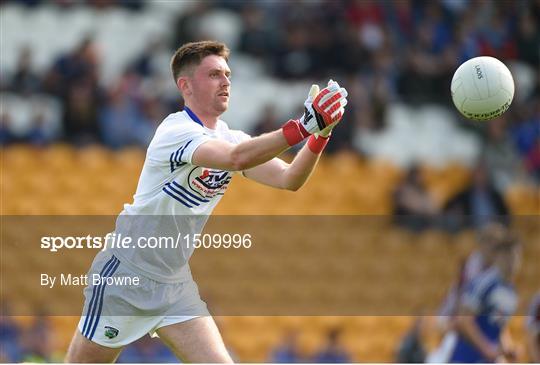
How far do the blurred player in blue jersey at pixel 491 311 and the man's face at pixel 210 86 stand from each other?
3.41 meters

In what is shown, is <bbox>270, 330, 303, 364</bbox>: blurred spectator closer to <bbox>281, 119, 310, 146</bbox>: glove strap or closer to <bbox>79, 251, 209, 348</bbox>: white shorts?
<bbox>79, 251, 209, 348</bbox>: white shorts

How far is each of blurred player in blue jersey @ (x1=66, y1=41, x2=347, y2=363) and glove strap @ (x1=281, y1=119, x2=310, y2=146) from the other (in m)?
0.43

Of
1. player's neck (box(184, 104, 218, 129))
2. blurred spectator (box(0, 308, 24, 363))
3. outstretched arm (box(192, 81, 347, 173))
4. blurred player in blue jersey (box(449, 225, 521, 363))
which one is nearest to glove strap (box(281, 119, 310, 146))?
outstretched arm (box(192, 81, 347, 173))

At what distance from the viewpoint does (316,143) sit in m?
5.78

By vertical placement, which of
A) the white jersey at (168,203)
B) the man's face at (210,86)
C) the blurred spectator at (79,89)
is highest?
the blurred spectator at (79,89)

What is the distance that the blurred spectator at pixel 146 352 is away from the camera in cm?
1045

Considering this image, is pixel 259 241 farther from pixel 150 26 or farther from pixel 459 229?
pixel 150 26

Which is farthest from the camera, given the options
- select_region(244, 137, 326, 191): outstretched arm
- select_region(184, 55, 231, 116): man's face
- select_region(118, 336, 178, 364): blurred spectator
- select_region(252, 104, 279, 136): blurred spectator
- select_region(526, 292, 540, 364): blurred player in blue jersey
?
select_region(252, 104, 279, 136): blurred spectator

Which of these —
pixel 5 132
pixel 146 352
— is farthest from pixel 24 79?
pixel 146 352

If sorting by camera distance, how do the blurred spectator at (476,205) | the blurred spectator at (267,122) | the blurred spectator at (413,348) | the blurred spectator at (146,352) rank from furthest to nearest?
the blurred spectator at (267,122) < the blurred spectator at (476,205) < the blurred spectator at (146,352) < the blurred spectator at (413,348)

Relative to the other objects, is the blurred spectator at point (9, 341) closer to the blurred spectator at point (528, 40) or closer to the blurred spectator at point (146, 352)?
the blurred spectator at point (146, 352)

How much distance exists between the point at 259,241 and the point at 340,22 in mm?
3579

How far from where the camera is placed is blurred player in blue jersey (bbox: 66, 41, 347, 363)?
5.90m

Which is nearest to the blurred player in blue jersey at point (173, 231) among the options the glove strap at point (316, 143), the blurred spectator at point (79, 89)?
the glove strap at point (316, 143)
